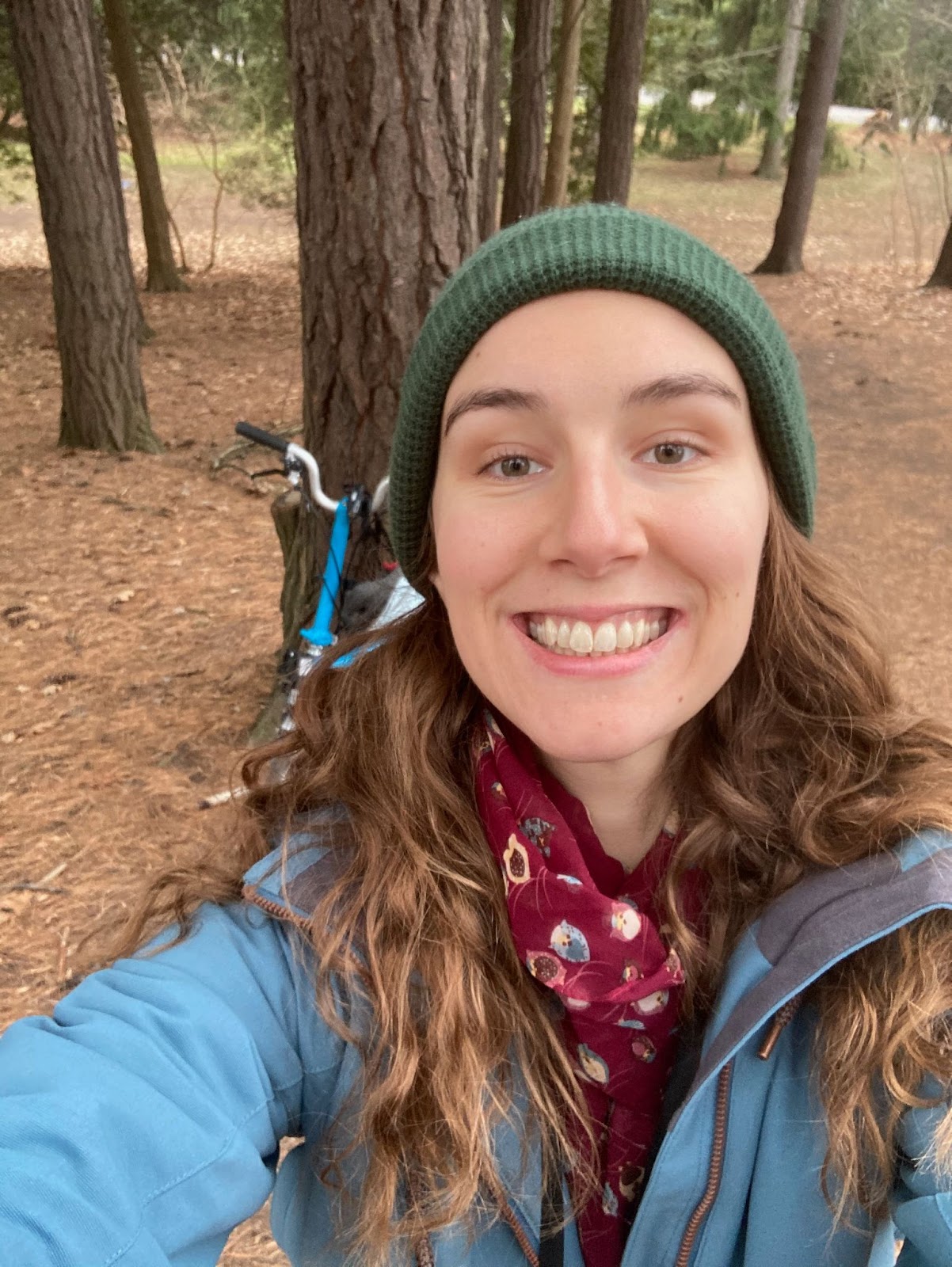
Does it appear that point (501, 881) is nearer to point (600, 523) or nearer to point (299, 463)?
point (600, 523)

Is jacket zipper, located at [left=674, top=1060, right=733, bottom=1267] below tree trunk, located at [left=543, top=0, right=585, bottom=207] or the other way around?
below

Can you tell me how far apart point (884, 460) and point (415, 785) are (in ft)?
25.1

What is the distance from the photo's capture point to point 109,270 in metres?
7.75

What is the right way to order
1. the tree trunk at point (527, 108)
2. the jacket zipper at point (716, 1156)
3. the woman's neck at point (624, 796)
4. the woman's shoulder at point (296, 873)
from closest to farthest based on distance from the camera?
the jacket zipper at point (716, 1156)
the woman's shoulder at point (296, 873)
the woman's neck at point (624, 796)
the tree trunk at point (527, 108)

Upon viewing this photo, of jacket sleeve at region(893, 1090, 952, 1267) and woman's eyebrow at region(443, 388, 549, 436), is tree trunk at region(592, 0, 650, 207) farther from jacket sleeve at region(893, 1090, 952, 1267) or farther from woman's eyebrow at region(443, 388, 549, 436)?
jacket sleeve at region(893, 1090, 952, 1267)

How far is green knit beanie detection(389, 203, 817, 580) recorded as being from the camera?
1515 millimetres

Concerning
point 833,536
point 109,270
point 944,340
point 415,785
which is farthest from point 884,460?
point 415,785

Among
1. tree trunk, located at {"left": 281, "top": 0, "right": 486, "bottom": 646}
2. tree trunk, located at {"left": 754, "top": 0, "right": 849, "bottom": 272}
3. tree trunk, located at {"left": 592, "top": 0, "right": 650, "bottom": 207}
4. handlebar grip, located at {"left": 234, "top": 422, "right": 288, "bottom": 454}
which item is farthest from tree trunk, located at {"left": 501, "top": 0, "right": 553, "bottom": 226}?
handlebar grip, located at {"left": 234, "top": 422, "right": 288, "bottom": 454}

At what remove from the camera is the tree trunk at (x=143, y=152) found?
A: 12.6 m

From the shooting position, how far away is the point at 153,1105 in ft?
4.22

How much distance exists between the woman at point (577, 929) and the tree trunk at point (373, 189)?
75.2 inches

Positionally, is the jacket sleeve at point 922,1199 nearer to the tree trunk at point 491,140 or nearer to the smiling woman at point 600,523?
the smiling woman at point 600,523

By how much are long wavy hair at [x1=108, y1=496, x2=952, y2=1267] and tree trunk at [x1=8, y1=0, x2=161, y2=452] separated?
6.77m

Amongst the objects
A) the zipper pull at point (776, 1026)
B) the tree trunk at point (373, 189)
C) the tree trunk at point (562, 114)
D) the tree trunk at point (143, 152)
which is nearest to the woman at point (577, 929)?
the zipper pull at point (776, 1026)
